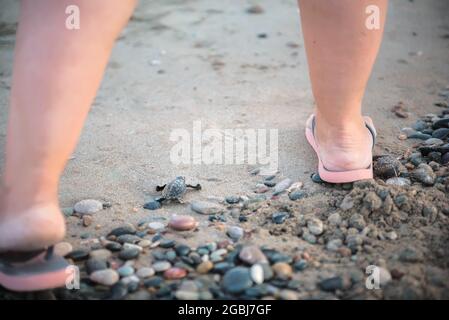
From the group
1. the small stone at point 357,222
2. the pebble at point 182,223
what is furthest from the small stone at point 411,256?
the pebble at point 182,223

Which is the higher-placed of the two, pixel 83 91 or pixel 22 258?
pixel 83 91

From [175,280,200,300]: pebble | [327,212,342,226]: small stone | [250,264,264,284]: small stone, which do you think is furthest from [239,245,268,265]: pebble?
[327,212,342,226]: small stone

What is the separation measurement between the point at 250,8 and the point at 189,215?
255cm

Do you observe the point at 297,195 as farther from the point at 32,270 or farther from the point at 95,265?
the point at 32,270

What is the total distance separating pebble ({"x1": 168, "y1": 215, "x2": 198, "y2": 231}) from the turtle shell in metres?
0.20

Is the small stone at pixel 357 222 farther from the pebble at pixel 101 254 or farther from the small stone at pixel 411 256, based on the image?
the pebble at pixel 101 254

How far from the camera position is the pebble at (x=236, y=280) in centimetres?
147

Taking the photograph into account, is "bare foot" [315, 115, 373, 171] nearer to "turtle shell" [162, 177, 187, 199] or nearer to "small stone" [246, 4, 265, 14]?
"turtle shell" [162, 177, 187, 199]

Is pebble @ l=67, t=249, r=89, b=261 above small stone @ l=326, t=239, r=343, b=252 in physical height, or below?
above

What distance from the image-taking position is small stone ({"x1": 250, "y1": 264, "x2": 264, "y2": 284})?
4.87ft

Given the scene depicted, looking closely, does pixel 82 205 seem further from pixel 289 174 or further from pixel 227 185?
pixel 289 174

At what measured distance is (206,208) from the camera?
6.22 ft
